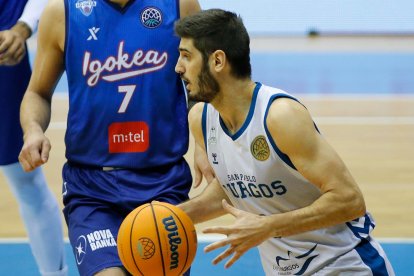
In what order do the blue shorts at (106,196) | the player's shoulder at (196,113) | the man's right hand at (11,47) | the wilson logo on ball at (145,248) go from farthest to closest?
the man's right hand at (11,47)
the player's shoulder at (196,113)
the blue shorts at (106,196)
the wilson logo on ball at (145,248)

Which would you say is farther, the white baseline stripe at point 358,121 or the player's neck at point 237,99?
the white baseline stripe at point 358,121

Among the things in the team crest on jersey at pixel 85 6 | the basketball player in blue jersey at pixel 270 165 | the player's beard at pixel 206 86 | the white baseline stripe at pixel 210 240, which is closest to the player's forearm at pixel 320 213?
the basketball player in blue jersey at pixel 270 165

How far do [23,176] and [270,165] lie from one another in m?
1.74

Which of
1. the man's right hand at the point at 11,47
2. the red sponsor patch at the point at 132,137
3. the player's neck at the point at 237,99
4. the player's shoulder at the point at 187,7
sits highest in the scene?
the player's shoulder at the point at 187,7

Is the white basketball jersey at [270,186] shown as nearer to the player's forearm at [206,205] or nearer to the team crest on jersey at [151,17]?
the player's forearm at [206,205]

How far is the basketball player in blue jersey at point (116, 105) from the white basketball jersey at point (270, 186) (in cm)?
23

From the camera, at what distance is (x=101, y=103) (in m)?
3.41

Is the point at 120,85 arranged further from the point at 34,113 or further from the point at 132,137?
the point at 34,113

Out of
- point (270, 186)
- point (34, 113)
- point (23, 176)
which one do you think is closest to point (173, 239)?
point (270, 186)

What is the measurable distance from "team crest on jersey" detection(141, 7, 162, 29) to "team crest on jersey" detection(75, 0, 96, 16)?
21 cm

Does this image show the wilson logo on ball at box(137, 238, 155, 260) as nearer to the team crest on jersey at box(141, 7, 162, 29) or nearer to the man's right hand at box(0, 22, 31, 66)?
the team crest on jersey at box(141, 7, 162, 29)

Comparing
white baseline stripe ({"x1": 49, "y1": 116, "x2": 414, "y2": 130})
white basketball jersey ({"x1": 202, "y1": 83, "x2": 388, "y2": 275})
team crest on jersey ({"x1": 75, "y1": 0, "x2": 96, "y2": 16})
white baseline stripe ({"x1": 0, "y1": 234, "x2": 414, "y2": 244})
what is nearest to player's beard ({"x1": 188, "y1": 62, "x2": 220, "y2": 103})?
white basketball jersey ({"x1": 202, "y1": 83, "x2": 388, "y2": 275})

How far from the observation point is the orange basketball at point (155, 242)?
3.00 meters

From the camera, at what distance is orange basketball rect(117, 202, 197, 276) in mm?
2996
